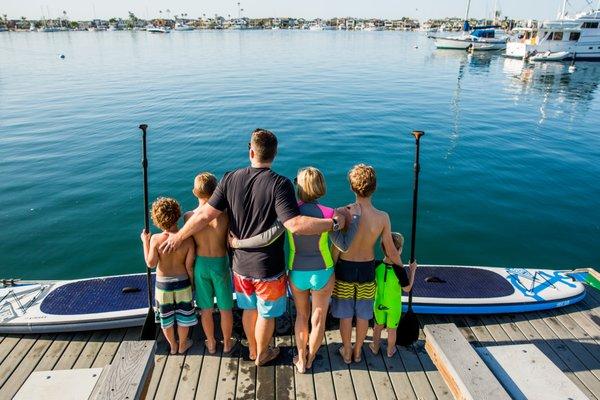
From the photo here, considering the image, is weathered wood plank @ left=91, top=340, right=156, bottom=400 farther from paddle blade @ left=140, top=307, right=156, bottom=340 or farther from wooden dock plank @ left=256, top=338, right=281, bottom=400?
wooden dock plank @ left=256, top=338, right=281, bottom=400

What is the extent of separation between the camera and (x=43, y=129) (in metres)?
18.9

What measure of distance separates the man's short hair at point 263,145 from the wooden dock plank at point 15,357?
3685 mm

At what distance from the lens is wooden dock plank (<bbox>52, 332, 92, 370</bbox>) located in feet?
14.9

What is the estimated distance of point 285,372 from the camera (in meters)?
4.26

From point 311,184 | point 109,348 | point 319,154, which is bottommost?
point 319,154

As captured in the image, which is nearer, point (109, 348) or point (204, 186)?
point (204, 186)

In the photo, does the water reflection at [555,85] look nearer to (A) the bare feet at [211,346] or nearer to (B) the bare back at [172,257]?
(A) the bare feet at [211,346]

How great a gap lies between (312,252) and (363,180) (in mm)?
804

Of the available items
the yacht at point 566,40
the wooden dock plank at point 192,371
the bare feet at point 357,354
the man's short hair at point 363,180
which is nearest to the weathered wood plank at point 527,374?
the bare feet at point 357,354

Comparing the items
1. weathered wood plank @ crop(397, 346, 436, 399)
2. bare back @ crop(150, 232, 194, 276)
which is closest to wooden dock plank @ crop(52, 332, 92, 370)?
bare back @ crop(150, 232, 194, 276)

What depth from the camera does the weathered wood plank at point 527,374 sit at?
3.83 metres

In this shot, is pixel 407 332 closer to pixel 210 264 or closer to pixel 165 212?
pixel 210 264

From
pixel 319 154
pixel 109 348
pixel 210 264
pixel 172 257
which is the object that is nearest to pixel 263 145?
pixel 210 264

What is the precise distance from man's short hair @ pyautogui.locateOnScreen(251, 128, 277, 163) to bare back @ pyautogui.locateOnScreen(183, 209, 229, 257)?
835 mm
